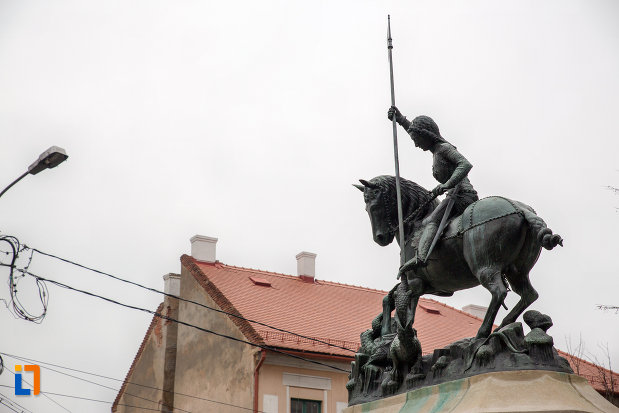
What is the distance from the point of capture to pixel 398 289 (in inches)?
373

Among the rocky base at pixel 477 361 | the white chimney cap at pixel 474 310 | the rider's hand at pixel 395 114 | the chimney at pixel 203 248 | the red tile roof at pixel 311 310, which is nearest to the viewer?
the rocky base at pixel 477 361

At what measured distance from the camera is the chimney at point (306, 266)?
28.8 m

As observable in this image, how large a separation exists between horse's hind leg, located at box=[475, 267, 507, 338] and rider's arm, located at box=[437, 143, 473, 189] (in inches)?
41.0

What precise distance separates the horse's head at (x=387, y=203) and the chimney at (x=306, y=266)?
1892cm

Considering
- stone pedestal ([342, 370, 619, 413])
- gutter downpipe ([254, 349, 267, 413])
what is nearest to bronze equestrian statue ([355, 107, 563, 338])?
stone pedestal ([342, 370, 619, 413])

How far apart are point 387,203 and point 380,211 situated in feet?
0.39

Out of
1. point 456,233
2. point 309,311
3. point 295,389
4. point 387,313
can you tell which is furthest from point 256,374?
point 456,233

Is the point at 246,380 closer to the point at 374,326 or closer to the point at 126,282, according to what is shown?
the point at 126,282

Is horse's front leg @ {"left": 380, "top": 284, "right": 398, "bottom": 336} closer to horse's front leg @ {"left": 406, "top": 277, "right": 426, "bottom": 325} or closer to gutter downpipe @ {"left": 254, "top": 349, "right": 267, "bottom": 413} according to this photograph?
horse's front leg @ {"left": 406, "top": 277, "right": 426, "bottom": 325}

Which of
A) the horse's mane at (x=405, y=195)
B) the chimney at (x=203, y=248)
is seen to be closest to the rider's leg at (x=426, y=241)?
the horse's mane at (x=405, y=195)

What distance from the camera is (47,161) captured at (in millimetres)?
12617

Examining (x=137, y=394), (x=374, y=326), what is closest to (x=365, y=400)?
(x=374, y=326)

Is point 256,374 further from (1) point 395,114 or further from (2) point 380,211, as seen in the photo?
(1) point 395,114

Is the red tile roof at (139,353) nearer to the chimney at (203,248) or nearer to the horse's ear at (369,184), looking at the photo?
the chimney at (203,248)
